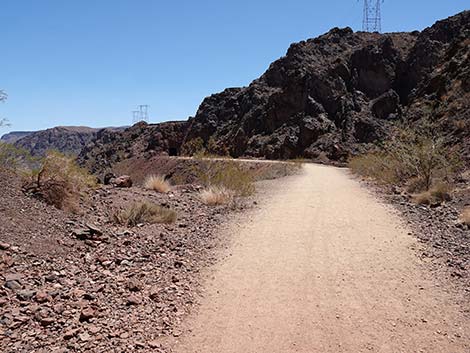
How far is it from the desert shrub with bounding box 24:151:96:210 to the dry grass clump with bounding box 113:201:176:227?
3.38 feet

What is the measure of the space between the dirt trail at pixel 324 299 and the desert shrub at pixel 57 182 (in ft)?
12.5

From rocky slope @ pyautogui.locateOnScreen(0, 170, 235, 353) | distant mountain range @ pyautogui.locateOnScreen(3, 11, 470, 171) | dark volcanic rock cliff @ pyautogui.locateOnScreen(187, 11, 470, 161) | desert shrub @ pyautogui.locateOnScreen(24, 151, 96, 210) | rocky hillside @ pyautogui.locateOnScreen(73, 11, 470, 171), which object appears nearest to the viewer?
rocky slope @ pyautogui.locateOnScreen(0, 170, 235, 353)

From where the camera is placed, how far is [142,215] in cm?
958

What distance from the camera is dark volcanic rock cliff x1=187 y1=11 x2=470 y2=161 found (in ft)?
192

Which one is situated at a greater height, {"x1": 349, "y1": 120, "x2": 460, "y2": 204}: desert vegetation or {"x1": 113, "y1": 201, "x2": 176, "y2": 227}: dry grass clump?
{"x1": 349, "y1": 120, "x2": 460, "y2": 204}: desert vegetation

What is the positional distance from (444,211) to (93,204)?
900cm

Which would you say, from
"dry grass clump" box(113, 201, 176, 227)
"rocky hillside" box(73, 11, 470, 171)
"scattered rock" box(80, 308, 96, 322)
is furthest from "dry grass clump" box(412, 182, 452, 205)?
"rocky hillside" box(73, 11, 470, 171)

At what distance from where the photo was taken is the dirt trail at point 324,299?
4445mm

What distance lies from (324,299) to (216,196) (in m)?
7.84

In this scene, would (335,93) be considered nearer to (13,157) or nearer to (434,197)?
(434,197)

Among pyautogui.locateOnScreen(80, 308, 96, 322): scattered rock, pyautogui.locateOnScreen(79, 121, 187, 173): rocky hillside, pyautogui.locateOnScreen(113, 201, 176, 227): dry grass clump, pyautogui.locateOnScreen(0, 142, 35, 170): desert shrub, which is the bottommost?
pyautogui.locateOnScreen(80, 308, 96, 322): scattered rock

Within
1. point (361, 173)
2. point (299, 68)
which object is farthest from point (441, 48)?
point (361, 173)

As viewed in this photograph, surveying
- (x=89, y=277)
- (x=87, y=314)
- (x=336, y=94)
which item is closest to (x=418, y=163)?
(x=89, y=277)

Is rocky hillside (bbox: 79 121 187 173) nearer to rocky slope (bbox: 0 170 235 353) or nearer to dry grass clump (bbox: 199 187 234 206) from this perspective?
dry grass clump (bbox: 199 187 234 206)
